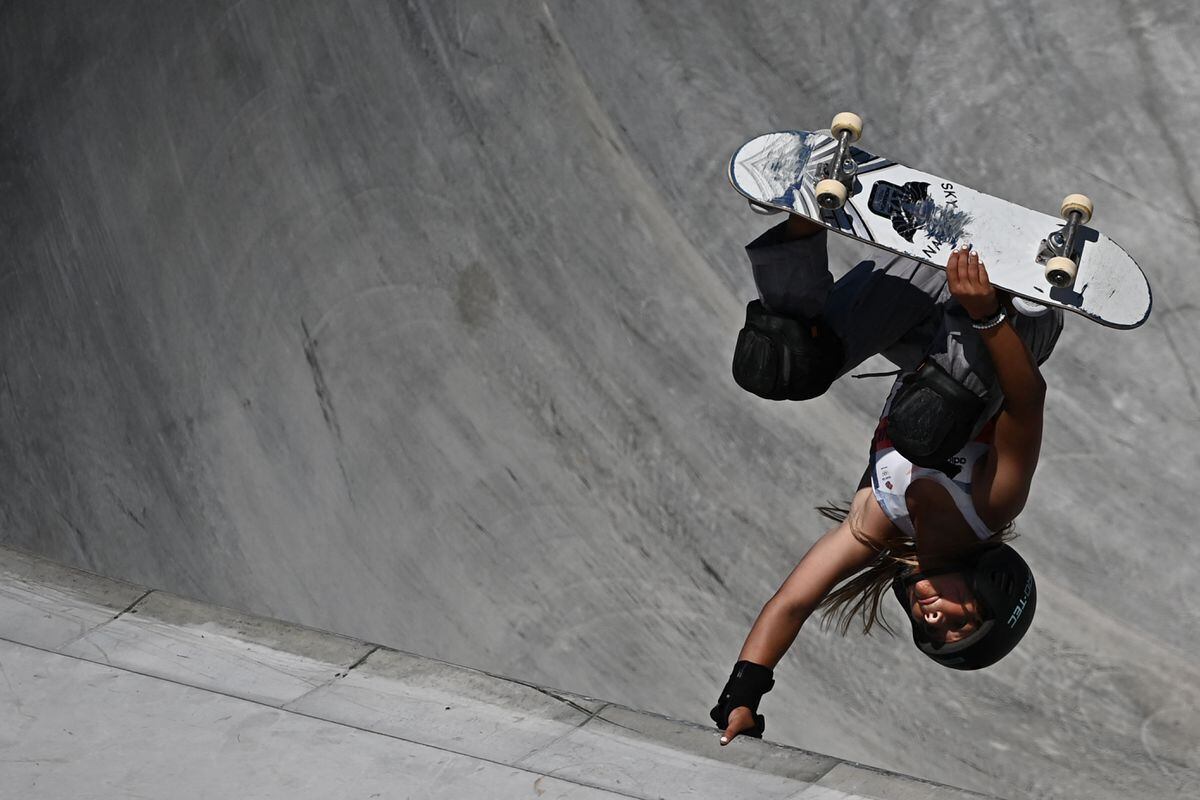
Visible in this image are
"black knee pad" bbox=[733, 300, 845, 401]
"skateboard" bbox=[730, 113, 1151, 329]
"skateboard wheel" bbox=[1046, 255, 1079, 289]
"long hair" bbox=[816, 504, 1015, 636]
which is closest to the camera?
"skateboard wheel" bbox=[1046, 255, 1079, 289]

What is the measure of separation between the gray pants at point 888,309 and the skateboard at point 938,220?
10cm

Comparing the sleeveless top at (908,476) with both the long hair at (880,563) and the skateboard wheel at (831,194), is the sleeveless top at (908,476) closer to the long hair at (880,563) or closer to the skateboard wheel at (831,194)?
the long hair at (880,563)

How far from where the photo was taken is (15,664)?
4004mm

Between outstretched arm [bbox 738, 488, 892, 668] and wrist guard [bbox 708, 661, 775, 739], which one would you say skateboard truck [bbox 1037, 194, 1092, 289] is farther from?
wrist guard [bbox 708, 661, 775, 739]

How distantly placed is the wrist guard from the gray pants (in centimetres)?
84

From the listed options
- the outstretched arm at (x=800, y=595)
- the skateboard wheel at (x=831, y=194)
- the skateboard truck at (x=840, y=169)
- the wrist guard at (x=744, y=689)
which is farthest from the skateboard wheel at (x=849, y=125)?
the wrist guard at (x=744, y=689)

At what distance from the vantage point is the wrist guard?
3.64 meters

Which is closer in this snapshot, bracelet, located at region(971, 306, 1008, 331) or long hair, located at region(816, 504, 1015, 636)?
bracelet, located at region(971, 306, 1008, 331)

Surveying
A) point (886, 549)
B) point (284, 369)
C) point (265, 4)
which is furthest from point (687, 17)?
point (886, 549)

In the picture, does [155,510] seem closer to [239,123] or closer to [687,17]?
[239,123]

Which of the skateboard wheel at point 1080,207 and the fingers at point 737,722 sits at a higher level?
the skateboard wheel at point 1080,207

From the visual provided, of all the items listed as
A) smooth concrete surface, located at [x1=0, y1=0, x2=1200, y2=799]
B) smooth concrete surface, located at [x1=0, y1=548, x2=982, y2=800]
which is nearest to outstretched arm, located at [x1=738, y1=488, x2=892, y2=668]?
smooth concrete surface, located at [x1=0, y1=548, x2=982, y2=800]

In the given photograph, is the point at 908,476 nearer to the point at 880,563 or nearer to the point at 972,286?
the point at 880,563

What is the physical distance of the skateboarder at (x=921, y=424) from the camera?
10.0 ft
